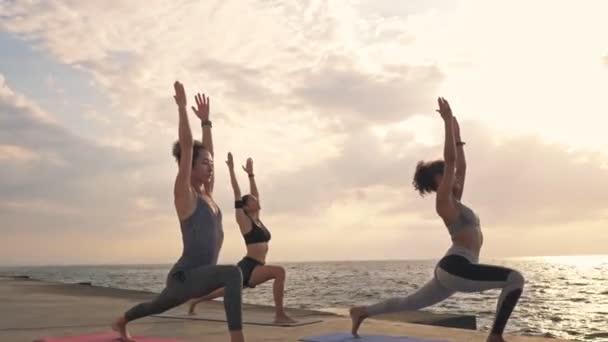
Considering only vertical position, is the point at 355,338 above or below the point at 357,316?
below

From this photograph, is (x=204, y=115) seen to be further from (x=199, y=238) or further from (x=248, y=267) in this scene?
(x=248, y=267)

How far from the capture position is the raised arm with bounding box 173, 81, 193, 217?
188 inches

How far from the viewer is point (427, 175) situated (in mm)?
5777

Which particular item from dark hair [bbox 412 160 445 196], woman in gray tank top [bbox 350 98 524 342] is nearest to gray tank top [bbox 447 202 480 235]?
woman in gray tank top [bbox 350 98 524 342]

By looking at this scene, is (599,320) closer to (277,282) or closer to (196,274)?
(277,282)

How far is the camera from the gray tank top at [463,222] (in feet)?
18.4

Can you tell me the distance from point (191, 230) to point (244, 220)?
3.37m

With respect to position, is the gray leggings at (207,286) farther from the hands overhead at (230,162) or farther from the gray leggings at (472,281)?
the hands overhead at (230,162)

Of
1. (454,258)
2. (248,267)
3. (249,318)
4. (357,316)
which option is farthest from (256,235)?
(454,258)

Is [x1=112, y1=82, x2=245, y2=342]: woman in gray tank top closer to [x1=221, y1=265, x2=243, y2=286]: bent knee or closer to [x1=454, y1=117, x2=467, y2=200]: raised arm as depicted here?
[x1=221, y1=265, x2=243, y2=286]: bent knee

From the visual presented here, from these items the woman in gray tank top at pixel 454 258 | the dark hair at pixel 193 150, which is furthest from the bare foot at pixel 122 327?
the woman in gray tank top at pixel 454 258

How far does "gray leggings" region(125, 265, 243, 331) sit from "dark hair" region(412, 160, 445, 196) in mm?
1980

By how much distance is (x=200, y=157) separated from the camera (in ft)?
16.7

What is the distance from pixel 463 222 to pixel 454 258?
0.33 meters
